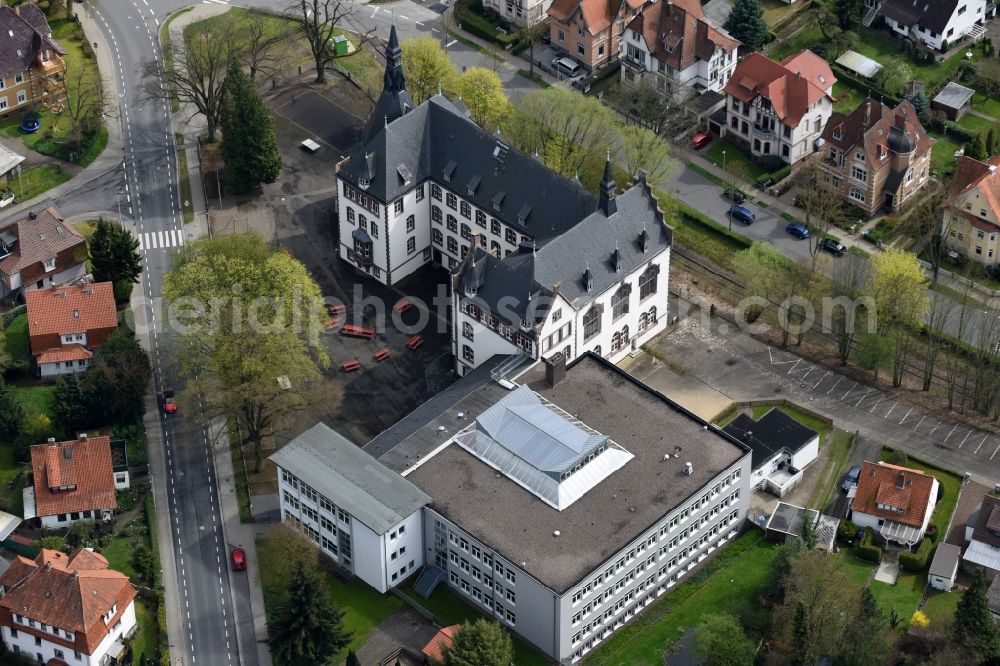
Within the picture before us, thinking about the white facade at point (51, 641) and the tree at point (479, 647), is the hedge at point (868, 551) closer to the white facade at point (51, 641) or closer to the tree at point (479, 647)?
the tree at point (479, 647)

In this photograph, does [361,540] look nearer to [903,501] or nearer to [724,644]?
[724,644]

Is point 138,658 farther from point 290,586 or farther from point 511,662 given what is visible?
point 511,662

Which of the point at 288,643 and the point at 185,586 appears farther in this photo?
the point at 185,586

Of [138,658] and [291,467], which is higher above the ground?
[291,467]

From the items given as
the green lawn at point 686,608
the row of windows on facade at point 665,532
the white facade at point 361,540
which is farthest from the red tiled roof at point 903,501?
the white facade at point 361,540

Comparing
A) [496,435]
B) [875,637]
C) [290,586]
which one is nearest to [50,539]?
[290,586]

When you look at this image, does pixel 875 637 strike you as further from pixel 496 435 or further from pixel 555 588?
pixel 496 435
